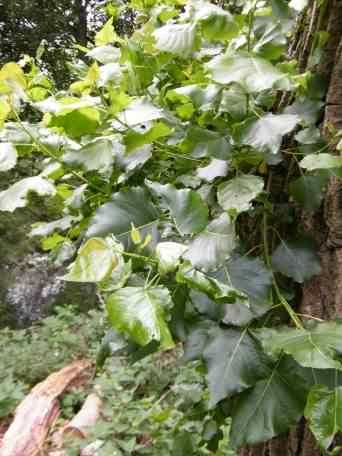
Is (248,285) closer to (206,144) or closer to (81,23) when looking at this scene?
(206,144)

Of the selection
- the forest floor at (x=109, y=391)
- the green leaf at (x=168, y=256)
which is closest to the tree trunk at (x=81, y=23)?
the forest floor at (x=109, y=391)

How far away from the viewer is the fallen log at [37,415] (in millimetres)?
2240

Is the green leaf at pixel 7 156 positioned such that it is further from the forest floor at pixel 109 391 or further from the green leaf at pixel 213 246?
the forest floor at pixel 109 391

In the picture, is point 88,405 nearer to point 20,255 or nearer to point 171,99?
point 20,255

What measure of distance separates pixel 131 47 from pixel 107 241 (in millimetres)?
339

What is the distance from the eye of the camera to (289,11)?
57cm

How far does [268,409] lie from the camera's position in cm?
50

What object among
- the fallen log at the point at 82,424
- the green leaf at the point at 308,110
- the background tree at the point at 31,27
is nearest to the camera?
the green leaf at the point at 308,110

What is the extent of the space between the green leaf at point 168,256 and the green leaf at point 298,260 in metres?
0.22

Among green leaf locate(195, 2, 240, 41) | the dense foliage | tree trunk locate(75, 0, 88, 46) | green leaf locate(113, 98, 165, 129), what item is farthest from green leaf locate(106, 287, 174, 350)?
tree trunk locate(75, 0, 88, 46)

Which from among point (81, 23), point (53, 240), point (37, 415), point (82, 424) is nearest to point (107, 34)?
point (53, 240)

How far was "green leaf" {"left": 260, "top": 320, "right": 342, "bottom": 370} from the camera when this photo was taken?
0.41 meters

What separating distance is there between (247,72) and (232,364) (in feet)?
1.12

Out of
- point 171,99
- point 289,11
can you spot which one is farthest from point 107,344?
point 289,11
